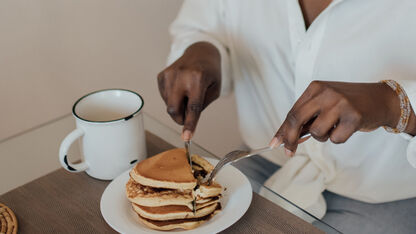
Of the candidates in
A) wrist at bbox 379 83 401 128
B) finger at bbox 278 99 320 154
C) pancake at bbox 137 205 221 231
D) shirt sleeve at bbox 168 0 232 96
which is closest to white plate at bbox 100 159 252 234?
pancake at bbox 137 205 221 231

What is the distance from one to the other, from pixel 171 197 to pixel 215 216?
0.07 metres

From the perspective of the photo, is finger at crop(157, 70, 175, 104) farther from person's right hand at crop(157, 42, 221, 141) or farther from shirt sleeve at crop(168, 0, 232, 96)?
shirt sleeve at crop(168, 0, 232, 96)

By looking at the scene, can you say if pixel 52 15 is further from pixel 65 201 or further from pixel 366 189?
pixel 366 189

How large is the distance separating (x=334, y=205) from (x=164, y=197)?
0.45 meters

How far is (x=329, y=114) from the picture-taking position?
612mm

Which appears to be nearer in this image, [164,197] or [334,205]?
[164,197]

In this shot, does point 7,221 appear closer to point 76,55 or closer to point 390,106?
point 390,106

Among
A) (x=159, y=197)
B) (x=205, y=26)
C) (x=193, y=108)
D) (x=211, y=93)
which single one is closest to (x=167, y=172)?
(x=159, y=197)

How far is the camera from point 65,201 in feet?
2.32

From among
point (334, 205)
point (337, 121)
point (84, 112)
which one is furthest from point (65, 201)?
point (334, 205)

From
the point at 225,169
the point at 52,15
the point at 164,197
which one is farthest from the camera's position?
the point at 52,15

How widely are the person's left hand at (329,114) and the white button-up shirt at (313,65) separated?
0.17 meters

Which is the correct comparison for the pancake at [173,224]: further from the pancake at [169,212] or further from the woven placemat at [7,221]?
the woven placemat at [7,221]

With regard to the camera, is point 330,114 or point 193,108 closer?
point 330,114
